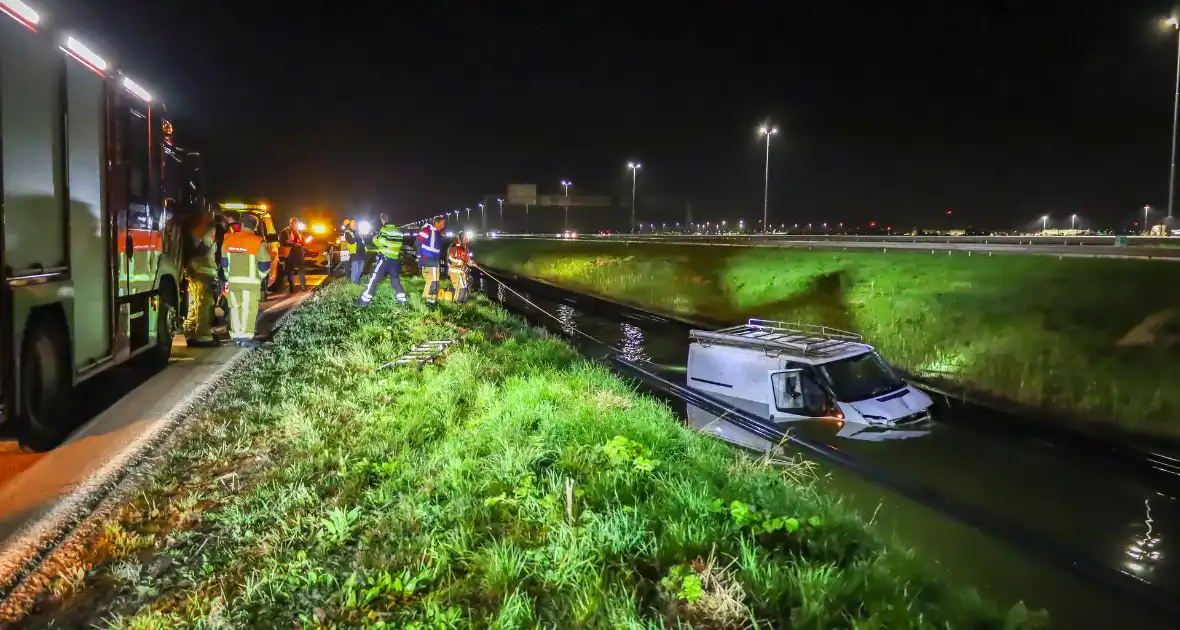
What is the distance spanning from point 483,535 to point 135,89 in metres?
7.13

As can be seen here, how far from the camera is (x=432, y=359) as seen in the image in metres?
10.1

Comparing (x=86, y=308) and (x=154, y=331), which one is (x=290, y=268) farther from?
(x=86, y=308)

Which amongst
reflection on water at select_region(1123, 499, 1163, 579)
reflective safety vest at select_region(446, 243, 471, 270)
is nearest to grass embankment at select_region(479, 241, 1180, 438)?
reflection on water at select_region(1123, 499, 1163, 579)

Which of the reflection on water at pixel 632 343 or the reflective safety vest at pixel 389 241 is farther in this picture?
the reflective safety vest at pixel 389 241

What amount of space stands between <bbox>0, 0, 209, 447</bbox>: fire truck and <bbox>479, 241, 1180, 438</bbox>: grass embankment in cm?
1188

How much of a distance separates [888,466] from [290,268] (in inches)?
688

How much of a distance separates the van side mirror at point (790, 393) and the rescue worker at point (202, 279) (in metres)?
8.28

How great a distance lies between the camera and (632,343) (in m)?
16.5

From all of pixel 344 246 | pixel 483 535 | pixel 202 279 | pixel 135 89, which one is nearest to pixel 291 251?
pixel 202 279

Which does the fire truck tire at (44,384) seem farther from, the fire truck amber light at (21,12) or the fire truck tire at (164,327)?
the fire truck tire at (164,327)

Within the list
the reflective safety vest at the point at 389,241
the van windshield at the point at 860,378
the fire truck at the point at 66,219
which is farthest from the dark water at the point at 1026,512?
the reflective safety vest at the point at 389,241

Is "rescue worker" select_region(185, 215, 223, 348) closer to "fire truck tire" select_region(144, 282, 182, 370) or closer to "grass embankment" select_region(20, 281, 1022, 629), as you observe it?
"fire truck tire" select_region(144, 282, 182, 370)

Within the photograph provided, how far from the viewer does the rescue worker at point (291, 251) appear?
20.6 metres

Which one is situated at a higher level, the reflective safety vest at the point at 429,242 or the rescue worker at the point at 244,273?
the reflective safety vest at the point at 429,242
